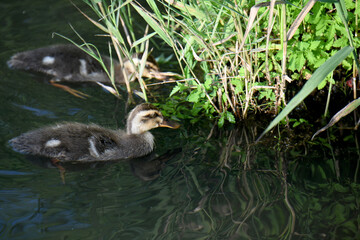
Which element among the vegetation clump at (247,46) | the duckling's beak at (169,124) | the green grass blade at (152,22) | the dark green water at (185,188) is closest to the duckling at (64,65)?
the dark green water at (185,188)

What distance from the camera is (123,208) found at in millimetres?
3123

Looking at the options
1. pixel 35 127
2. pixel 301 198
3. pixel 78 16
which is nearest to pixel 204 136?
pixel 301 198

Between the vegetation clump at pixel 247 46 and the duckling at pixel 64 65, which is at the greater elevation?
the vegetation clump at pixel 247 46

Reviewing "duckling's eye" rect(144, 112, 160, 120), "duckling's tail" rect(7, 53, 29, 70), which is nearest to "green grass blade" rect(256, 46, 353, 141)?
"duckling's eye" rect(144, 112, 160, 120)

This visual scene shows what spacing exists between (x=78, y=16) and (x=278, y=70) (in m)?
2.79

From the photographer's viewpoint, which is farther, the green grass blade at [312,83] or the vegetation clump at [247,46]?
the vegetation clump at [247,46]

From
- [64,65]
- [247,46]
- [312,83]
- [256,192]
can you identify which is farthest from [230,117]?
[64,65]

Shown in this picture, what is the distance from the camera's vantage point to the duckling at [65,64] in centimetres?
490

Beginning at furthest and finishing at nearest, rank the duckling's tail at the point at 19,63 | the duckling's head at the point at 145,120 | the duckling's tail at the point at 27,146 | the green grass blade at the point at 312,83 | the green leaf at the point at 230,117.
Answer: the duckling's tail at the point at 19,63
the green leaf at the point at 230,117
the duckling's head at the point at 145,120
the duckling's tail at the point at 27,146
the green grass blade at the point at 312,83

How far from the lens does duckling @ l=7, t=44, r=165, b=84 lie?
16.1ft

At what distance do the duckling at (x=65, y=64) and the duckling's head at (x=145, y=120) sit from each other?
3.28 feet

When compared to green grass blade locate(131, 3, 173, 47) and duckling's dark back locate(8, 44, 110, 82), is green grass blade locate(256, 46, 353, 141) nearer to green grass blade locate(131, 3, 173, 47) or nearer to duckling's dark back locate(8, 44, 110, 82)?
green grass blade locate(131, 3, 173, 47)

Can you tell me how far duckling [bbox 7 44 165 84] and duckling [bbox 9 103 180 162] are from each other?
40.4 inches

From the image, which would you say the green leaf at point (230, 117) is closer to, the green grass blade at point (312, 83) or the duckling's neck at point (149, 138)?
the duckling's neck at point (149, 138)
